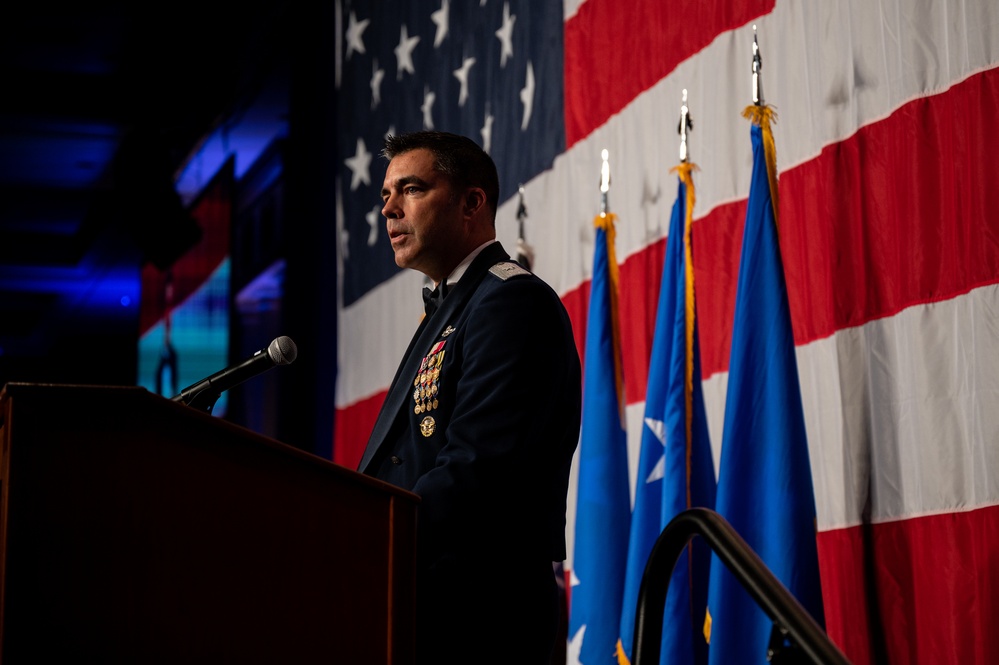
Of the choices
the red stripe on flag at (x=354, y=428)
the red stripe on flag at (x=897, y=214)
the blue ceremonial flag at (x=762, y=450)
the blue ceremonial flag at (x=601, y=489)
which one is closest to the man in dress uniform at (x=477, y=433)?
the blue ceremonial flag at (x=762, y=450)

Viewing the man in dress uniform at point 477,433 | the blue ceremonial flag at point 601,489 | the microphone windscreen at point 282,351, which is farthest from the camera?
the blue ceremonial flag at point 601,489

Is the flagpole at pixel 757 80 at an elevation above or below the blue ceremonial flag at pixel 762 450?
above

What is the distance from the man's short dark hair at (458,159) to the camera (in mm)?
2283

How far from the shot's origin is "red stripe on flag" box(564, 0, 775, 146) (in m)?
3.49

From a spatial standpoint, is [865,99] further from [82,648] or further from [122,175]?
[122,175]

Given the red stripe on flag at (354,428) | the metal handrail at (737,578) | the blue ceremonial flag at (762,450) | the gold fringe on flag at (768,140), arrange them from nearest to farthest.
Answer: the metal handrail at (737,578) < the blue ceremonial flag at (762,450) < the gold fringe on flag at (768,140) < the red stripe on flag at (354,428)

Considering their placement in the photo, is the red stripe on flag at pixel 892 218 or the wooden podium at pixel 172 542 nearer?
the wooden podium at pixel 172 542

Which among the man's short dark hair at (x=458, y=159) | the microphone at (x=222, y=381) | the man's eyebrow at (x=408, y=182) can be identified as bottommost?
the microphone at (x=222, y=381)

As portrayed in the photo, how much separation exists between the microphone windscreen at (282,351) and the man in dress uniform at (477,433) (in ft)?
0.81

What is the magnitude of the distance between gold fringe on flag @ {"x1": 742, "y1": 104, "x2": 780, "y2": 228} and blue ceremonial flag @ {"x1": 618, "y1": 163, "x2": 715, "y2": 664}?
1.01ft

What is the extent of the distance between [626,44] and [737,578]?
2.62 metres

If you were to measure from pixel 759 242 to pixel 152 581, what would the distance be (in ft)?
6.21

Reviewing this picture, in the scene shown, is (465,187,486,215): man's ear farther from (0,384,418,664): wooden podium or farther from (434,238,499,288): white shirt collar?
(0,384,418,664): wooden podium

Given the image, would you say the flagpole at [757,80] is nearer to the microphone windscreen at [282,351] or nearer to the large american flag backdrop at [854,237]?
the large american flag backdrop at [854,237]
